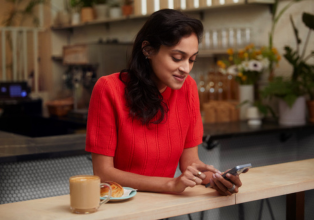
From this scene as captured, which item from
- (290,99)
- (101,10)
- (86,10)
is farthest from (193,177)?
(86,10)

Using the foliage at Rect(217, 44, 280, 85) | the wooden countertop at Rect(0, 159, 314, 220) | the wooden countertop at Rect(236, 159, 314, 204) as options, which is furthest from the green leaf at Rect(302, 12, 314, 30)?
the wooden countertop at Rect(0, 159, 314, 220)

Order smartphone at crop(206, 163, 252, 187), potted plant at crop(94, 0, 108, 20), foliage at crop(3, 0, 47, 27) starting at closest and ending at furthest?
→ smartphone at crop(206, 163, 252, 187) → potted plant at crop(94, 0, 108, 20) → foliage at crop(3, 0, 47, 27)

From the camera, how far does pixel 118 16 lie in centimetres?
481

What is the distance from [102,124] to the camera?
142 cm

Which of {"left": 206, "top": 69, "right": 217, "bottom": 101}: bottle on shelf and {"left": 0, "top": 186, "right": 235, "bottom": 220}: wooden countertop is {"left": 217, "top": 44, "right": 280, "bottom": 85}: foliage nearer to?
{"left": 206, "top": 69, "right": 217, "bottom": 101}: bottle on shelf

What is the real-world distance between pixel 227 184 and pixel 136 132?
0.38 m

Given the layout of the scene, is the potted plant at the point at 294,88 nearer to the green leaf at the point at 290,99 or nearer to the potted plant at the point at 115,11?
the green leaf at the point at 290,99

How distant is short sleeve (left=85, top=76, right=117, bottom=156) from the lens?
4.63ft

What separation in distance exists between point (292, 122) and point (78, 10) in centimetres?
339

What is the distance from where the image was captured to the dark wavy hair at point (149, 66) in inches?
55.6

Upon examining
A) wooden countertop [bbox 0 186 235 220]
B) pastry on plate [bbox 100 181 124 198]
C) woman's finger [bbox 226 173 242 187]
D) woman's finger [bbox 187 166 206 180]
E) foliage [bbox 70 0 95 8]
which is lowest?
wooden countertop [bbox 0 186 235 220]

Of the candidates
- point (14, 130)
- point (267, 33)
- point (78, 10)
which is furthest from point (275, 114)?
point (78, 10)

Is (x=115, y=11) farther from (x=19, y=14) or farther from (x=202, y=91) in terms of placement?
(x=19, y=14)

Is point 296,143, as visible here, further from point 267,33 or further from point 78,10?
point 78,10
